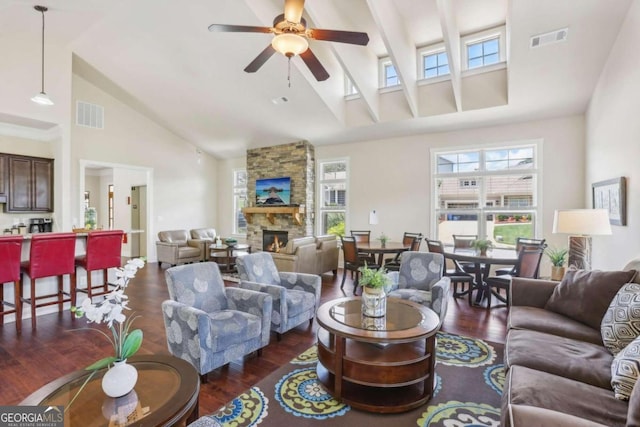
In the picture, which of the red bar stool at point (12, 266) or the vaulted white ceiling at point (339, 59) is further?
the vaulted white ceiling at point (339, 59)

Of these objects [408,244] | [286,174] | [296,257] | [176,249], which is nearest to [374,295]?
[296,257]

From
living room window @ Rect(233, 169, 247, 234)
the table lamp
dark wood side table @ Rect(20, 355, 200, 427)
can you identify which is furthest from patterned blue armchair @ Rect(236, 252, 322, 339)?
living room window @ Rect(233, 169, 247, 234)

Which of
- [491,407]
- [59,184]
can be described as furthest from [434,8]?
[59,184]

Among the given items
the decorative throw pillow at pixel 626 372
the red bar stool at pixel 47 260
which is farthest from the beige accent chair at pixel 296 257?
the decorative throw pillow at pixel 626 372

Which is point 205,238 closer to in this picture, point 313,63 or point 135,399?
point 313,63

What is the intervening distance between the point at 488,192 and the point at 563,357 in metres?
4.74

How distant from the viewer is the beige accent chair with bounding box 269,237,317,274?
5.75 meters

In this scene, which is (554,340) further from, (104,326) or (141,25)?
(141,25)

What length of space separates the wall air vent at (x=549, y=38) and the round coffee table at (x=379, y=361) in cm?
376

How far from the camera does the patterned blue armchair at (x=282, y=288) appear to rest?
3.29 meters

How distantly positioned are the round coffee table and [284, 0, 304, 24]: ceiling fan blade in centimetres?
264

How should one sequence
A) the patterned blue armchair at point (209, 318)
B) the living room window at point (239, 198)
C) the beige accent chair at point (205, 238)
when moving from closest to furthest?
1. the patterned blue armchair at point (209, 318)
2. the beige accent chair at point (205, 238)
3. the living room window at point (239, 198)

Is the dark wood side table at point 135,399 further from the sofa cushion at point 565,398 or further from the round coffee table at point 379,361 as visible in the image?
the sofa cushion at point 565,398

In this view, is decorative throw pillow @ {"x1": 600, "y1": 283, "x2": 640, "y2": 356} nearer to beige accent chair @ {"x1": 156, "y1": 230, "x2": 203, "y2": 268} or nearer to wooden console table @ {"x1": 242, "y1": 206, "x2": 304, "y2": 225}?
wooden console table @ {"x1": 242, "y1": 206, "x2": 304, "y2": 225}
